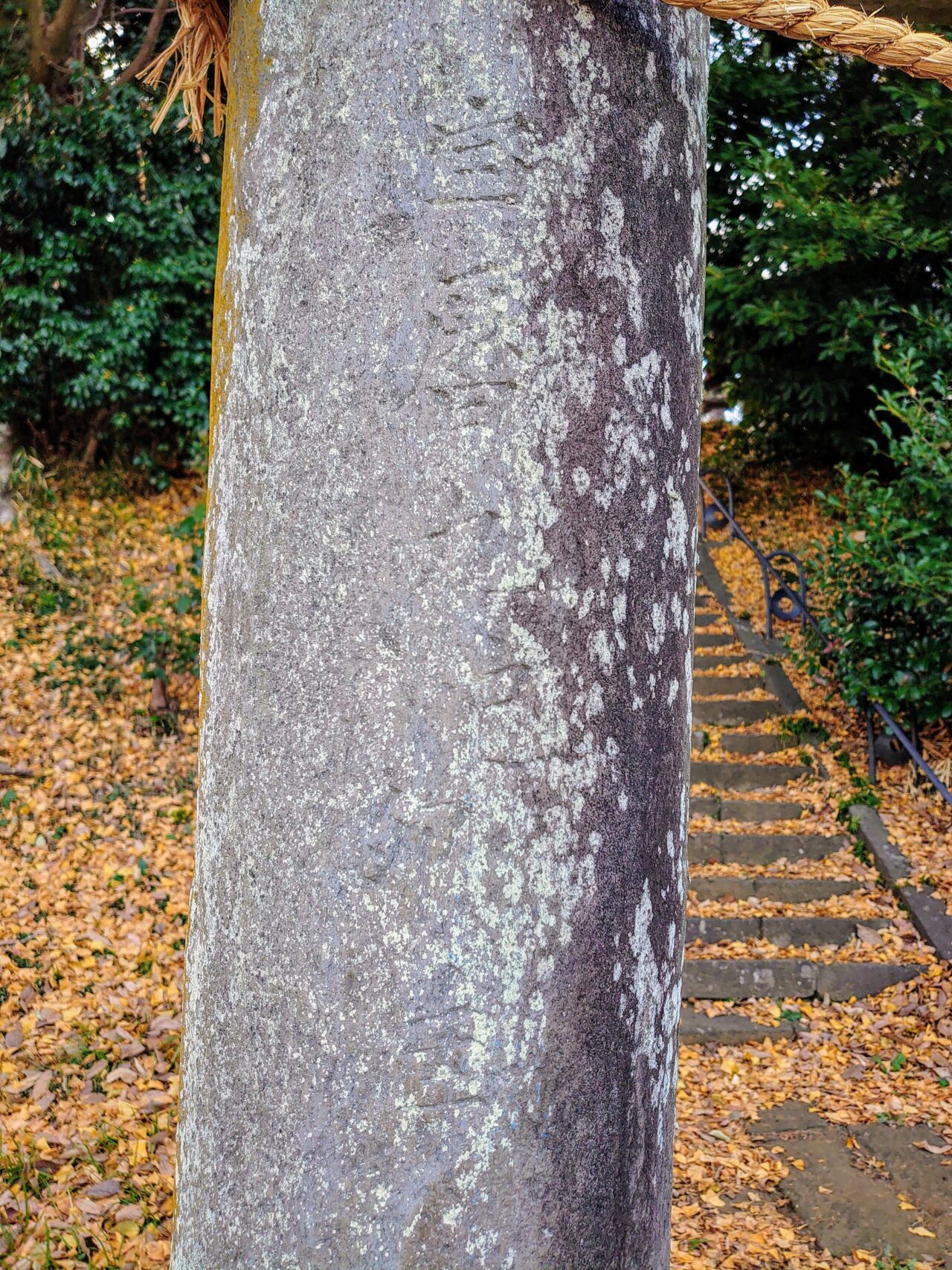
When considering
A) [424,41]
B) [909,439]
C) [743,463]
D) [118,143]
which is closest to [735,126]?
[743,463]

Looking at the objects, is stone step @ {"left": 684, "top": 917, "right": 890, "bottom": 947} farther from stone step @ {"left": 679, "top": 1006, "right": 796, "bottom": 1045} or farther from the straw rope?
the straw rope

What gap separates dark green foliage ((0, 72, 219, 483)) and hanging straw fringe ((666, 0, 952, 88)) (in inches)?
374

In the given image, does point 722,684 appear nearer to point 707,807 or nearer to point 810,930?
point 707,807

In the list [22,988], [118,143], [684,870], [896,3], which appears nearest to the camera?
[684,870]

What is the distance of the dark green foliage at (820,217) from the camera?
906 cm

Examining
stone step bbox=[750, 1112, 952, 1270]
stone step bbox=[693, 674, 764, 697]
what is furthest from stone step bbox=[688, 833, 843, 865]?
stone step bbox=[750, 1112, 952, 1270]

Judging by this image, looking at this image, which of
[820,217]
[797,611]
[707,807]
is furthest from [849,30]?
[820,217]

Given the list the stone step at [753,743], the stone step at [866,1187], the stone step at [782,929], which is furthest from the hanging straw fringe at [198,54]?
the stone step at [753,743]

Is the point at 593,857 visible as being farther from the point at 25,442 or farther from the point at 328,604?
the point at 25,442

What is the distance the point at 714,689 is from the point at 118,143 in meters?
7.95

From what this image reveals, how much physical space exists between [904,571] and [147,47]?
372 inches

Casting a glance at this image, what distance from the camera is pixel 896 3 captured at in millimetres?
1511

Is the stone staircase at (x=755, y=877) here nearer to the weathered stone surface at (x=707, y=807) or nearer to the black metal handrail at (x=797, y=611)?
the weathered stone surface at (x=707, y=807)

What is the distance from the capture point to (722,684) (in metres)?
8.40
